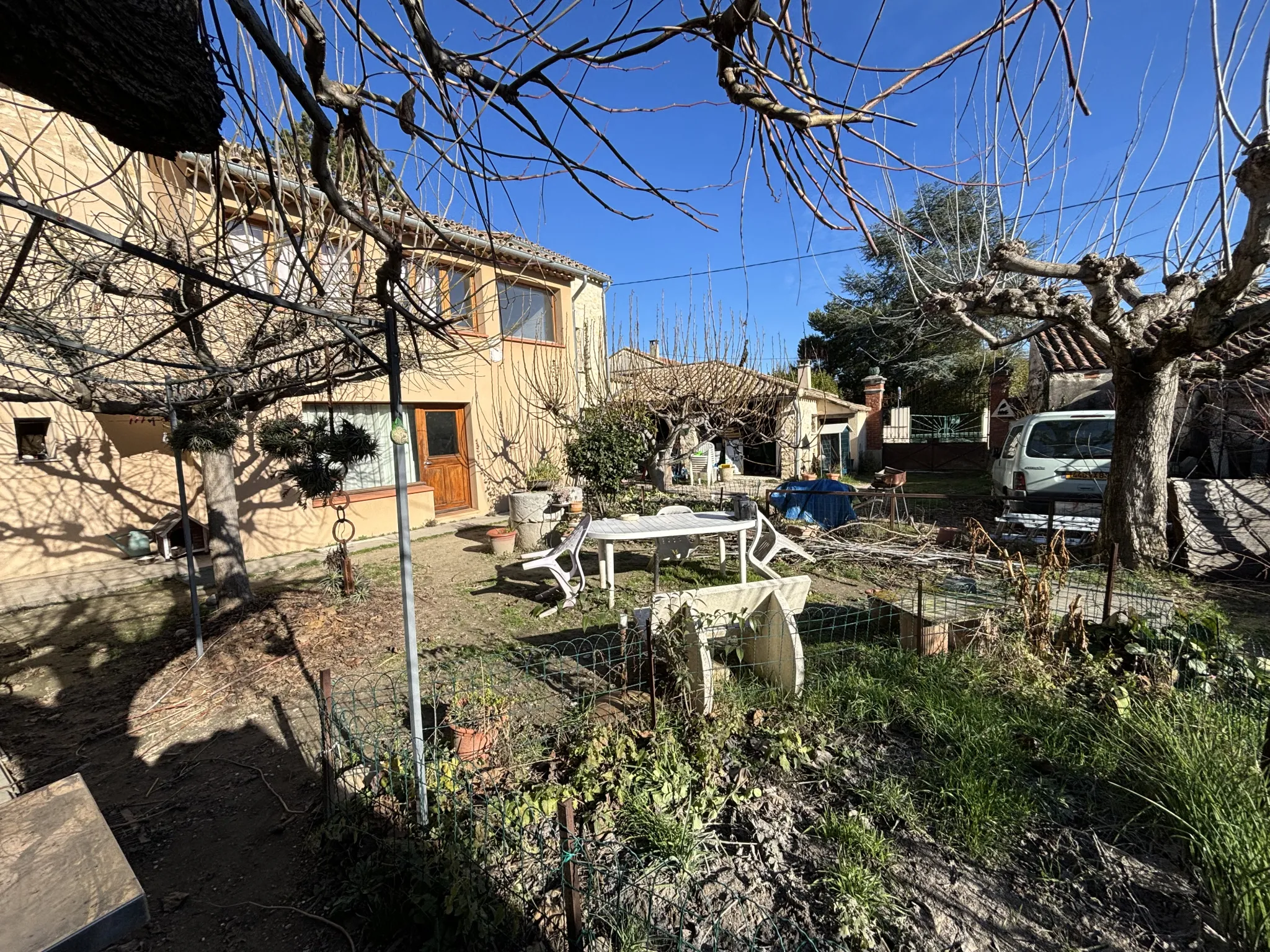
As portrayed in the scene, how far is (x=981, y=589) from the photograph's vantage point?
4.87 metres

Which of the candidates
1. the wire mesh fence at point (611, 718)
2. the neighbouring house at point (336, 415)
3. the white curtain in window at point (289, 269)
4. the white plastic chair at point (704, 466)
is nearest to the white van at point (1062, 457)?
the wire mesh fence at point (611, 718)

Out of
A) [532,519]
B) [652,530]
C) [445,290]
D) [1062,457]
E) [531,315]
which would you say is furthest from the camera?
[531,315]

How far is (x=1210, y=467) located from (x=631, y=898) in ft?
40.0

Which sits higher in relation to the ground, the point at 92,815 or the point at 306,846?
the point at 92,815

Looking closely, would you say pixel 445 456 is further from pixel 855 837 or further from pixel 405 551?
pixel 855 837

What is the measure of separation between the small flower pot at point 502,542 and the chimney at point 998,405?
1411 cm

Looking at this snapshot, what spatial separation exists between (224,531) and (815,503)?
7.95 metres

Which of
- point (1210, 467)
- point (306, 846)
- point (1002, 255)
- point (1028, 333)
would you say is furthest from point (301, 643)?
point (1210, 467)

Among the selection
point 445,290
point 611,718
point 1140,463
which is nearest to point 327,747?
point 611,718

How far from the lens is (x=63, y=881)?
3.80 feet

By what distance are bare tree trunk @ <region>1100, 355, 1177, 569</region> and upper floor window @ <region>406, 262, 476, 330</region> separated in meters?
6.89

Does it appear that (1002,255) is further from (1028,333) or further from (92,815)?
(92,815)

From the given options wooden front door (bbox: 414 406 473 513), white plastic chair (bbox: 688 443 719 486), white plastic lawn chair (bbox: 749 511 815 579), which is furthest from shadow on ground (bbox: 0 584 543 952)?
white plastic chair (bbox: 688 443 719 486)

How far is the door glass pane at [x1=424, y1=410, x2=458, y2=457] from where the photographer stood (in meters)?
10.1
